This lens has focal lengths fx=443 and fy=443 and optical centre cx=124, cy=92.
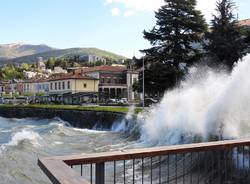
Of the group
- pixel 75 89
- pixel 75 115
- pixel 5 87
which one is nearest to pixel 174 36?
pixel 75 115

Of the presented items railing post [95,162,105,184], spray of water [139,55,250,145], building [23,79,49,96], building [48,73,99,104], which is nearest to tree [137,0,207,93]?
spray of water [139,55,250,145]

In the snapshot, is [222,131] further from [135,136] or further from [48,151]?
[135,136]

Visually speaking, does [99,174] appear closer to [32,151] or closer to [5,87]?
[32,151]

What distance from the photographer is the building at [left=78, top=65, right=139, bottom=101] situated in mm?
95562

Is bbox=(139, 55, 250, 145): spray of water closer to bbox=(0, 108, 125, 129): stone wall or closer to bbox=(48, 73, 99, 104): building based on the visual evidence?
bbox=(0, 108, 125, 129): stone wall

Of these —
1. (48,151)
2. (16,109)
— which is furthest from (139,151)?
(16,109)

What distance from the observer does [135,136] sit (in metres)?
29.3

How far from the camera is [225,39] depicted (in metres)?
39.0

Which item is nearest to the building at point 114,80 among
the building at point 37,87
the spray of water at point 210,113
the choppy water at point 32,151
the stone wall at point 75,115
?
the building at point 37,87

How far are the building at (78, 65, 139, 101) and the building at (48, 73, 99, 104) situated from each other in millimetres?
2978

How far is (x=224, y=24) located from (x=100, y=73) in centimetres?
5674

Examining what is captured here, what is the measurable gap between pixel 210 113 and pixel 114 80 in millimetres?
80856

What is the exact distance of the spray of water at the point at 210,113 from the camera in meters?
16.2

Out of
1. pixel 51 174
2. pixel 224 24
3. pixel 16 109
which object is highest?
pixel 224 24
